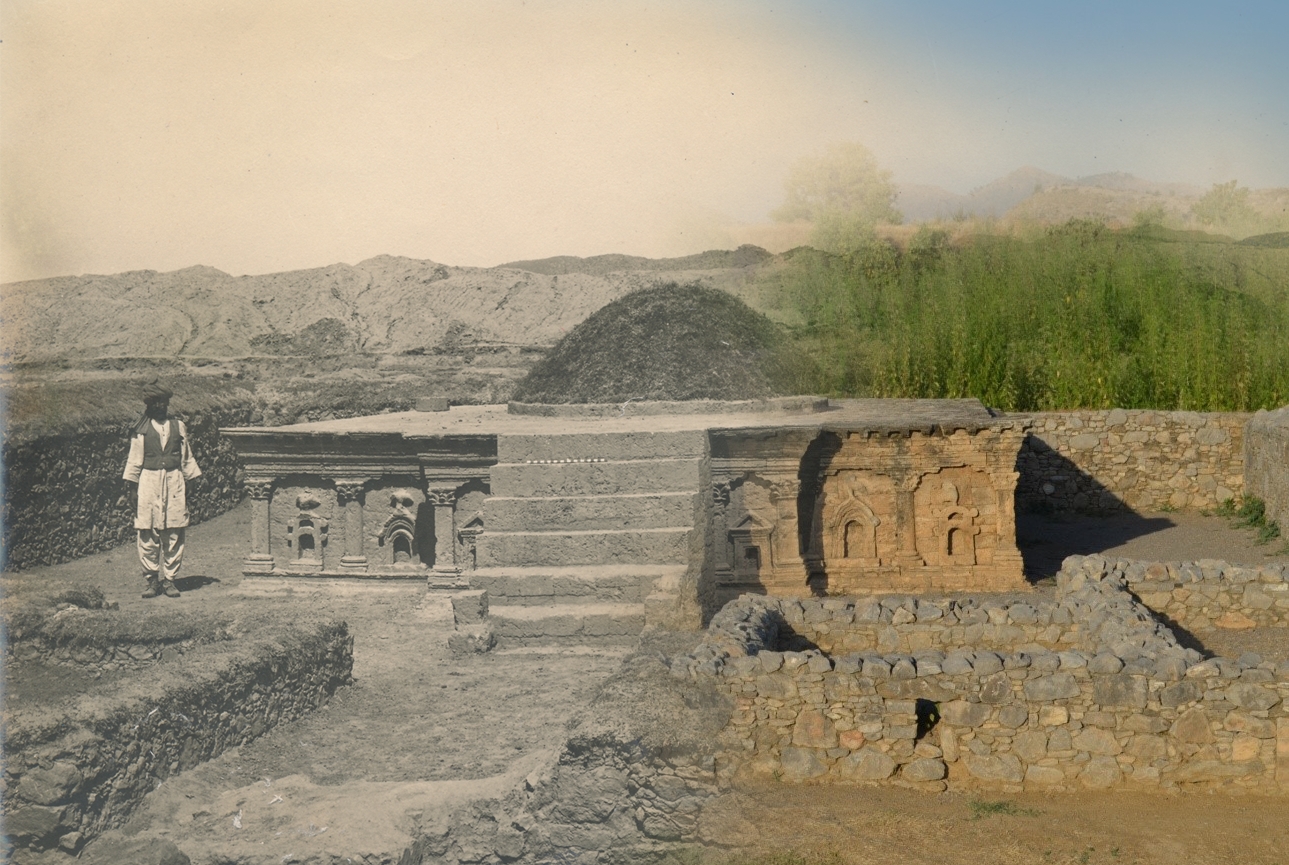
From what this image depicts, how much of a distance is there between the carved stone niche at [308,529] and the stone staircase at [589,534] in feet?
13.1

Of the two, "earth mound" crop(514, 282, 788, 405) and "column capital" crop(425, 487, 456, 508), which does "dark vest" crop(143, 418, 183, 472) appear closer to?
"column capital" crop(425, 487, 456, 508)

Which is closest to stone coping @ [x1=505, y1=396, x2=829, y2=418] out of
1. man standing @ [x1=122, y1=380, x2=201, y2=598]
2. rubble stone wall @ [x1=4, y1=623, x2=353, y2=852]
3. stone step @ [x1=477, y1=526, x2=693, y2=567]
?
stone step @ [x1=477, y1=526, x2=693, y2=567]

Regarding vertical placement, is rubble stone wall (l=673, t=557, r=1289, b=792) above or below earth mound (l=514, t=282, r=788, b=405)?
below

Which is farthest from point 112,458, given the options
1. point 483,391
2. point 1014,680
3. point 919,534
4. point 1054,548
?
point 1014,680

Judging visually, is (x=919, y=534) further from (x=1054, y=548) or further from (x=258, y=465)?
(x=258, y=465)

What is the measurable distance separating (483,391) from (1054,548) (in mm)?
10240

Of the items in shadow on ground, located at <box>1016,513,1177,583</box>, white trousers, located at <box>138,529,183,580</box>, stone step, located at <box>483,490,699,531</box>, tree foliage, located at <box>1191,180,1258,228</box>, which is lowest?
shadow on ground, located at <box>1016,513,1177,583</box>

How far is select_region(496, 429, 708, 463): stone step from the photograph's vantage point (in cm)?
1291

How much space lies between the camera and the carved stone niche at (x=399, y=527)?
15.9 metres

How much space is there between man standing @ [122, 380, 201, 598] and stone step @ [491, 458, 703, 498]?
176 inches

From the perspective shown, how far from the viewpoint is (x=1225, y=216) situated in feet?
95.4

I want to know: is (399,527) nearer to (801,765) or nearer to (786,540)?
(786,540)

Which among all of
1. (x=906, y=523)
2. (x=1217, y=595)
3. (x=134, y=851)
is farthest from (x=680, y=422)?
(x=134, y=851)

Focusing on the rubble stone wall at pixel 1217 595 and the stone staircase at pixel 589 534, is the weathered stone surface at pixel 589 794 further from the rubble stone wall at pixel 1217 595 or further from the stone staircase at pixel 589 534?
the rubble stone wall at pixel 1217 595
